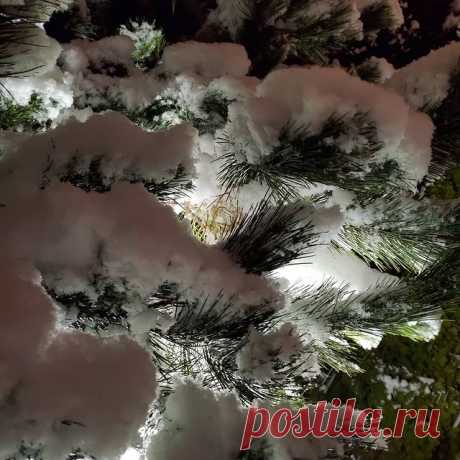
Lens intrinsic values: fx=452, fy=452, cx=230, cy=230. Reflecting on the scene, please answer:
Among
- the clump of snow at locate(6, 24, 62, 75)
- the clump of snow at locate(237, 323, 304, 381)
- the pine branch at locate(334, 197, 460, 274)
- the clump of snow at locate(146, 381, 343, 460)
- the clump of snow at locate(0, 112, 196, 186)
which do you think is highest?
the clump of snow at locate(6, 24, 62, 75)

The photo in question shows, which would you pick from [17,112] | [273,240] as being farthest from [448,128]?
[17,112]

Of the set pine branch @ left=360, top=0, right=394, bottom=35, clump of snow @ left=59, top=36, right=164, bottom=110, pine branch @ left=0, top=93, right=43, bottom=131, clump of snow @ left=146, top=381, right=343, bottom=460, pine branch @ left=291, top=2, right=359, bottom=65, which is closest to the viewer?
clump of snow @ left=146, top=381, right=343, bottom=460

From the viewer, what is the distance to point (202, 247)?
2.09 ft

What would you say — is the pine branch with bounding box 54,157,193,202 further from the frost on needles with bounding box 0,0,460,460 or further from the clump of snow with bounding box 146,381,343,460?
the clump of snow with bounding box 146,381,343,460

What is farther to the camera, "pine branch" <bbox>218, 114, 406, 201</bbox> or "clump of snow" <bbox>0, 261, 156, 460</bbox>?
"pine branch" <bbox>218, 114, 406, 201</bbox>

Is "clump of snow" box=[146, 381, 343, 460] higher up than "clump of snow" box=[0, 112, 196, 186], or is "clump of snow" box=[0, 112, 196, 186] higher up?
"clump of snow" box=[0, 112, 196, 186]

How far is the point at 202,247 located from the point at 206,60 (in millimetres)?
575

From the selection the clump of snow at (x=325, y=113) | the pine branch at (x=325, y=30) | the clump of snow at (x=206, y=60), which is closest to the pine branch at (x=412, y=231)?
the clump of snow at (x=325, y=113)

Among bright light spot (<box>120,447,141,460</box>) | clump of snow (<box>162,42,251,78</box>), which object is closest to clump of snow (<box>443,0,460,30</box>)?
clump of snow (<box>162,42,251,78</box>)

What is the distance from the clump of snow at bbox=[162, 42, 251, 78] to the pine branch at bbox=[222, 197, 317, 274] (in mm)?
454

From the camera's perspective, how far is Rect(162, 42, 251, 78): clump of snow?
1022 mm

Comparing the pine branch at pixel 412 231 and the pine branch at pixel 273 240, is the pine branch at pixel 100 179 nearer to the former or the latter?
the pine branch at pixel 273 240

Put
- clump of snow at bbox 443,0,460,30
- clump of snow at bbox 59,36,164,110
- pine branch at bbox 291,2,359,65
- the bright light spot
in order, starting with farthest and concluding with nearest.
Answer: clump of snow at bbox 443,0,460,30 → pine branch at bbox 291,2,359,65 → clump of snow at bbox 59,36,164,110 → the bright light spot

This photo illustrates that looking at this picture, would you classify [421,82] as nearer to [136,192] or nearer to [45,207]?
[136,192]
